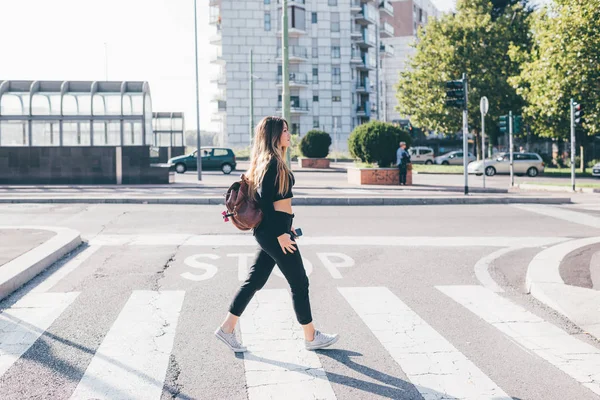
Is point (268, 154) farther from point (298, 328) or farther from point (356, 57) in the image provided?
point (356, 57)

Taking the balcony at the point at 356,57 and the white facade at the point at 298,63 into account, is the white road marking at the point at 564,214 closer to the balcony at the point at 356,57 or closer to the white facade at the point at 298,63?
the white facade at the point at 298,63

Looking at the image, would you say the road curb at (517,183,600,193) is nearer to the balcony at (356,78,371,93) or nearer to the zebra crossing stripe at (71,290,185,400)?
the zebra crossing stripe at (71,290,185,400)

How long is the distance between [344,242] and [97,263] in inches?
152

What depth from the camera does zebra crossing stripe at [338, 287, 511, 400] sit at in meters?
4.59

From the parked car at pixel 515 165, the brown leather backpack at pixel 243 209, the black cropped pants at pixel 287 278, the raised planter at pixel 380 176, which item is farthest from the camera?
the parked car at pixel 515 165

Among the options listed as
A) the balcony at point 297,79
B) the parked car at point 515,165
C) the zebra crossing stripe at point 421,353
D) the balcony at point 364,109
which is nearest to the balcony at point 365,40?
the balcony at point 364,109

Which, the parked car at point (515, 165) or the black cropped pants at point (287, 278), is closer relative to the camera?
the black cropped pants at point (287, 278)

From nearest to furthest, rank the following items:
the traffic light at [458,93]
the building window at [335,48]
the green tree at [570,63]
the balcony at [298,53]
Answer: the traffic light at [458,93] < the green tree at [570,63] < the balcony at [298,53] < the building window at [335,48]

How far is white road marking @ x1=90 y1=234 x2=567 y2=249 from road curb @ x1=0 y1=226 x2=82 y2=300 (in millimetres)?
643

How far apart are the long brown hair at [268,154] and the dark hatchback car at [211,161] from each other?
35531 mm

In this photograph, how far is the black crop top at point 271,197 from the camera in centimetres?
523

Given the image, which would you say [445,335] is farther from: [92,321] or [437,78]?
[437,78]

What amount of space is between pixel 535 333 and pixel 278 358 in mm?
2167

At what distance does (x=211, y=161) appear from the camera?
41.2 m
